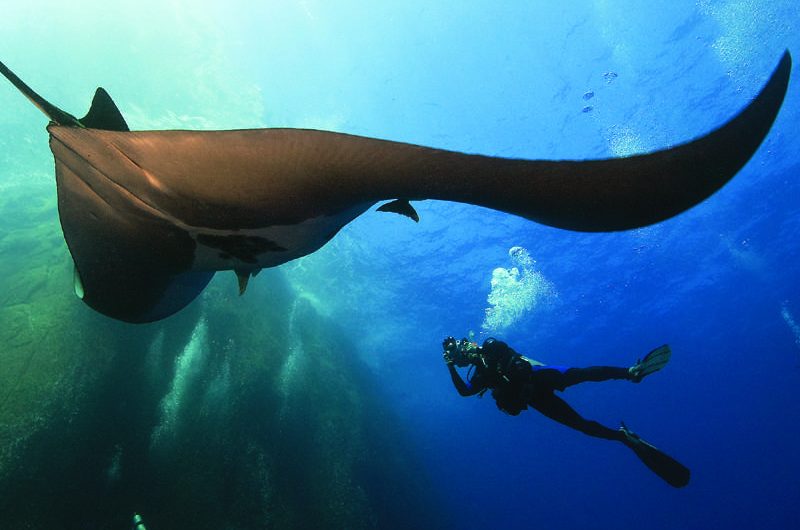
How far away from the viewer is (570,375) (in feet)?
20.3

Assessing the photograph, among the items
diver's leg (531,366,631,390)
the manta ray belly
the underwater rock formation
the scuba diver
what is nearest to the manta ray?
the manta ray belly

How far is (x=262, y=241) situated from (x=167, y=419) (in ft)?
29.0

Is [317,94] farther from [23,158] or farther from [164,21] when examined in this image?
[23,158]

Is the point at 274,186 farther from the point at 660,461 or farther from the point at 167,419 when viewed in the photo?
the point at 167,419

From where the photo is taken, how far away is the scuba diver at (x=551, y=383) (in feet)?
18.8

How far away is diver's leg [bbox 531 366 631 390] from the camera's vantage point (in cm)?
588

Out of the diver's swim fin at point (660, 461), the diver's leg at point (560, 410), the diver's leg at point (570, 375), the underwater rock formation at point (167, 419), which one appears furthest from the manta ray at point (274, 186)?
the underwater rock formation at point (167, 419)

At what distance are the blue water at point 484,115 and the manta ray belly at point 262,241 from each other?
15.8 m

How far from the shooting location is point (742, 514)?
76.9 metres

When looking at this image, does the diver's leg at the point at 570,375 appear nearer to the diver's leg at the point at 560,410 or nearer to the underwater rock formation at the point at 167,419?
the diver's leg at the point at 560,410

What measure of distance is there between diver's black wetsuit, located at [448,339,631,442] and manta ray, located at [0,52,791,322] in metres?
5.33

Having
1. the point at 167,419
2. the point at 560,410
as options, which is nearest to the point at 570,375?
the point at 560,410

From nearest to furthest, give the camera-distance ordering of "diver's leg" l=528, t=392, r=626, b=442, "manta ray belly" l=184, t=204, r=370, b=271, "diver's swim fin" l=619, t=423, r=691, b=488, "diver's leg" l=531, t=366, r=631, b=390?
"manta ray belly" l=184, t=204, r=370, b=271
"diver's swim fin" l=619, t=423, r=691, b=488
"diver's leg" l=531, t=366, r=631, b=390
"diver's leg" l=528, t=392, r=626, b=442

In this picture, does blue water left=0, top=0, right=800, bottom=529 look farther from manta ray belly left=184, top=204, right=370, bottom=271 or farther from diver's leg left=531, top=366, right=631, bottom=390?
manta ray belly left=184, top=204, right=370, bottom=271
